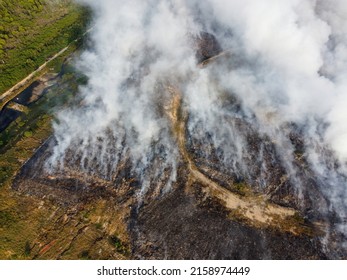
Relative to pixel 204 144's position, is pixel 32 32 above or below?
above

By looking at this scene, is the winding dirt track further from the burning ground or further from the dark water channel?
the dark water channel

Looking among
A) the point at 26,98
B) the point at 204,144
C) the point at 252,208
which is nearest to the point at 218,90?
the point at 204,144

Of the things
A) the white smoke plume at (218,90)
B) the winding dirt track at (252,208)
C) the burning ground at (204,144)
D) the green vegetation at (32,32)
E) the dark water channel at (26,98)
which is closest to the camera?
the burning ground at (204,144)

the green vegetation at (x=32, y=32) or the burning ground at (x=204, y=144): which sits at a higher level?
the green vegetation at (x=32, y=32)

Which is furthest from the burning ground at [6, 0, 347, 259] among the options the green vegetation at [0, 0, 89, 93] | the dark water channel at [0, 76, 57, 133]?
the green vegetation at [0, 0, 89, 93]

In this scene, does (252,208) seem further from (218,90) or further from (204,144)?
(218,90)

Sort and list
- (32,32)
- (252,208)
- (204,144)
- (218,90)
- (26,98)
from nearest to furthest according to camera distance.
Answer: (252,208), (204,144), (218,90), (26,98), (32,32)

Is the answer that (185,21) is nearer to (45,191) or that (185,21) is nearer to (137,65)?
(137,65)

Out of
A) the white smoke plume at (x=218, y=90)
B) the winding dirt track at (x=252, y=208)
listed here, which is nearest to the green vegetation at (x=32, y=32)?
the white smoke plume at (x=218, y=90)

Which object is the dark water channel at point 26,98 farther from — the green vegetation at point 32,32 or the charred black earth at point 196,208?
the charred black earth at point 196,208
